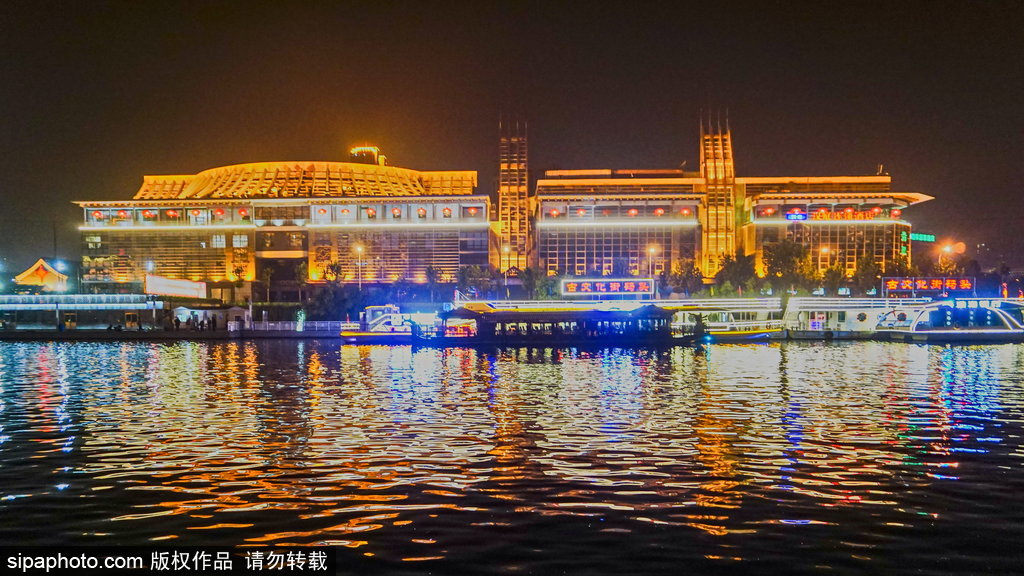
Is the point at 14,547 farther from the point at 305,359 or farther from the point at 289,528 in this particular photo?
the point at 305,359

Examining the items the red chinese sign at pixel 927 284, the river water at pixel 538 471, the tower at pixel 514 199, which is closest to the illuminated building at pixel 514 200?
the tower at pixel 514 199

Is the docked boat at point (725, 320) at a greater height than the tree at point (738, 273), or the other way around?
the tree at point (738, 273)

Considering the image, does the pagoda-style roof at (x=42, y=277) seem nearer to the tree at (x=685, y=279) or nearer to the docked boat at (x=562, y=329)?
the docked boat at (x=562, y=329)

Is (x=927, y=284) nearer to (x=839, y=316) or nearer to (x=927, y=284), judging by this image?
(x=927, y=284)

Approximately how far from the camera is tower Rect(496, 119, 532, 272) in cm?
14600

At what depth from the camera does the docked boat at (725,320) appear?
265 ft

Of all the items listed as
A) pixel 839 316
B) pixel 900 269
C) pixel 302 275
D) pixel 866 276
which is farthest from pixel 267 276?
pixel 900 269

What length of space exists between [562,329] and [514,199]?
74.4m

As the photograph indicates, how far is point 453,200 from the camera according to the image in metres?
138

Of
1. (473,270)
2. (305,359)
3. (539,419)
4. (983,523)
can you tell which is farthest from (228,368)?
(473,270)

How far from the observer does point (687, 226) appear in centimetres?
13812

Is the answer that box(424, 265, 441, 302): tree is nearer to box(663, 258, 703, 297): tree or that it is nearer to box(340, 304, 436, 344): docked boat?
box(340, 304, 436, 344): docked boat

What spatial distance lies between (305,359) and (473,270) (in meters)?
69.2

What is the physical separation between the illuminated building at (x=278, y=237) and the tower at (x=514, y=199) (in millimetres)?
9746
